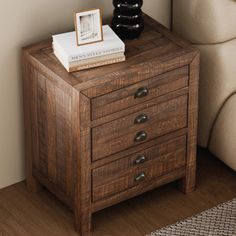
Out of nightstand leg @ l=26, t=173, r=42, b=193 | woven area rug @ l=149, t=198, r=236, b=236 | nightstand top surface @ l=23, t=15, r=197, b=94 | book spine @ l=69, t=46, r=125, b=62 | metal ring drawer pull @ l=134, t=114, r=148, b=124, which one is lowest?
woven area rug @ l=149, t=198, r=236, b=236

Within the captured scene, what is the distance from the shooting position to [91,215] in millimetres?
2811

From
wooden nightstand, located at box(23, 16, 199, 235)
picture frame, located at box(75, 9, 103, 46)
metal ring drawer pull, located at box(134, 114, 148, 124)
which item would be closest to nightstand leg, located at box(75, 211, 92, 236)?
wooden nightstand, located at box(23, 16, 199, 235)

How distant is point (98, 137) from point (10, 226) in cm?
51

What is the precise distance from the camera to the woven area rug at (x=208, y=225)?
9.05ft

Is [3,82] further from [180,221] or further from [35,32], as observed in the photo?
[180,221]

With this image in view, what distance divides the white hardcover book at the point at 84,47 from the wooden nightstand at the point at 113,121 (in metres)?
0.05

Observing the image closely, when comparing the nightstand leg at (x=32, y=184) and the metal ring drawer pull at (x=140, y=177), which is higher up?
the metal ring drawer pull at (x=140, y=177)

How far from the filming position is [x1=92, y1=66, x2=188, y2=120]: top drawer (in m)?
2.53

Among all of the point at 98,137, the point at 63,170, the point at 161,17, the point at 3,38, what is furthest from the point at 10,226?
the point at 161,17

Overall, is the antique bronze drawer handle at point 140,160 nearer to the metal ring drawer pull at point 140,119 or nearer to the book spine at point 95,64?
the metal ring drawer pull at point 140,119

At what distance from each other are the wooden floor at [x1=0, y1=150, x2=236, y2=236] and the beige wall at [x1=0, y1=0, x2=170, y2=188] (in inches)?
6.2

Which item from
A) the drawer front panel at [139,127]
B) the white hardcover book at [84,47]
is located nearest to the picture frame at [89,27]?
the white hardcover book at [84,47]

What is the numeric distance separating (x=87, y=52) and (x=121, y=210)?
671mm

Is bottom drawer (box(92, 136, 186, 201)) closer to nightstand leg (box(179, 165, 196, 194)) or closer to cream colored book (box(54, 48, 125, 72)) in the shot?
nightstand leg (box(179, 165, 196, 194))
